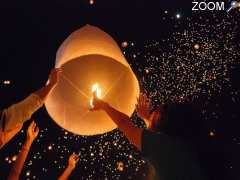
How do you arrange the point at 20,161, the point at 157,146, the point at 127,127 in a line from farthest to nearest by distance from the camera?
the point at 20,161 < the point at 127,127 < the point at 157,146

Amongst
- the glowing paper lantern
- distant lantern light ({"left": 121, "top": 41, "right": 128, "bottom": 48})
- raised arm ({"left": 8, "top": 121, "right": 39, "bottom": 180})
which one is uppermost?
the glowing paper lantern

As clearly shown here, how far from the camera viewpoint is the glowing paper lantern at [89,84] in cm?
205

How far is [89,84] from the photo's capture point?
2434mm

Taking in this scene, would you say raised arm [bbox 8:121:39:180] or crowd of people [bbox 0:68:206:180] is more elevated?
crowd of people [bbox 0:68:206:180]

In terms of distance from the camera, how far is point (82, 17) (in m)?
Answer: 4.28

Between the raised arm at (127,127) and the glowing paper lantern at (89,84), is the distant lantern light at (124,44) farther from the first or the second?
the raised arm at (127,127)

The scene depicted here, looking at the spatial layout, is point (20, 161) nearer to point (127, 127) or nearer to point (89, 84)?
point (89, 84)

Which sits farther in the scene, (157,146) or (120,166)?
(120,166)

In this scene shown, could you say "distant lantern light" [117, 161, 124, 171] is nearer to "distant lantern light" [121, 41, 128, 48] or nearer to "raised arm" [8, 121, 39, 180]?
"distant lantern light" [121, 41, 128, 48]

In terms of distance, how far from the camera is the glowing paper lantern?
6.74ft

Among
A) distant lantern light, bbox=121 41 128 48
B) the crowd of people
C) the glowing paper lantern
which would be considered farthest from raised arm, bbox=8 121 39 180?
distant lantern light, bbox=121 41 128 48

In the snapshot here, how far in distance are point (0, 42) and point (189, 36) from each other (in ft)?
7.03

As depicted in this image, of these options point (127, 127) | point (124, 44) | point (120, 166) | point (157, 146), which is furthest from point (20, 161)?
point (120, 166)

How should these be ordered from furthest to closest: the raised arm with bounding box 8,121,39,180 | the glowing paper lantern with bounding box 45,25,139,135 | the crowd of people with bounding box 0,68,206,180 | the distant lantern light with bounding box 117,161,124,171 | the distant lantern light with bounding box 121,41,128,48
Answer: the distant lantern light with bounding box 117,161,124,171 < the distant lantern light with bounding box 121,41,128,48 < the raised arm with bounding box 8,121,39,180 < the glowing paper lantern with bounding box 45,25,139,135 < the crowd of people with bounding box 0,68,206,180
